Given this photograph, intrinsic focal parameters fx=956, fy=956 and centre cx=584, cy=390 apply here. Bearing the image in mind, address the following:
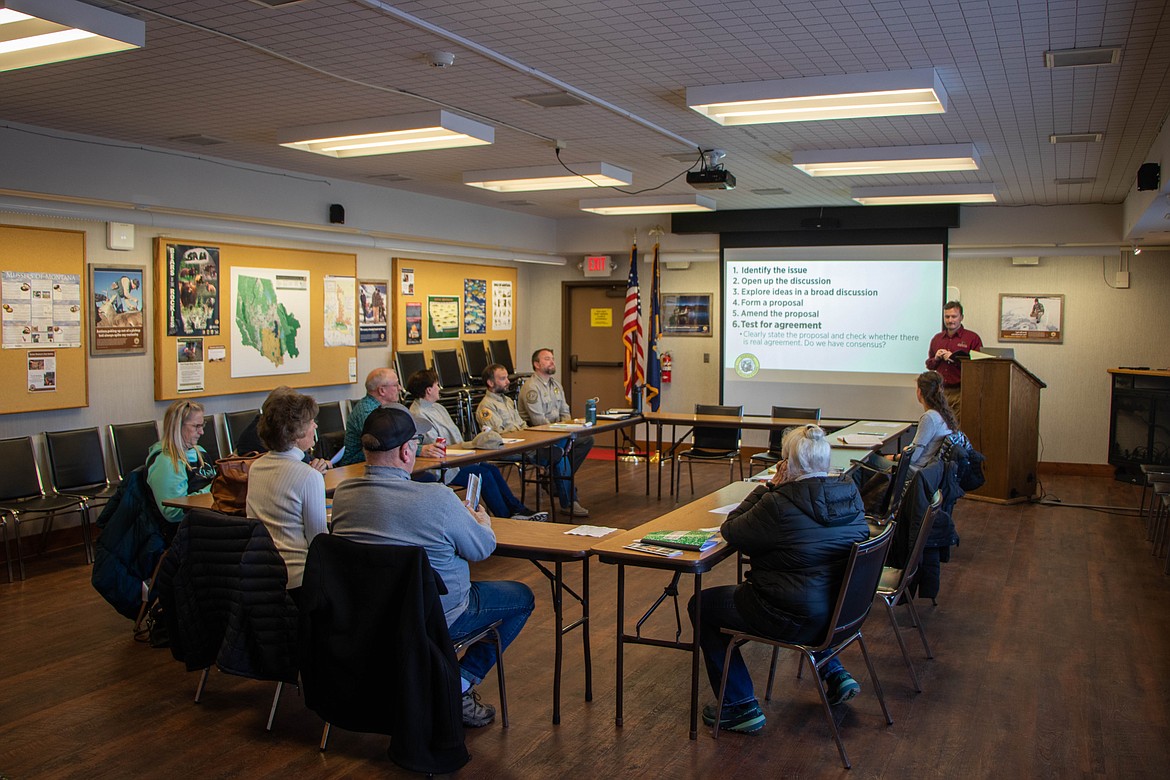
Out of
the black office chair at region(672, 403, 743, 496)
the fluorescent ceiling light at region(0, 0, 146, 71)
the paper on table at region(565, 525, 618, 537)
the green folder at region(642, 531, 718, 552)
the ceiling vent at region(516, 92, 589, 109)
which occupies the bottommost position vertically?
the black office chair at region(672, 403, 743, 496)

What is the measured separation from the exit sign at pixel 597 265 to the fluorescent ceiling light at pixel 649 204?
7.57 feet

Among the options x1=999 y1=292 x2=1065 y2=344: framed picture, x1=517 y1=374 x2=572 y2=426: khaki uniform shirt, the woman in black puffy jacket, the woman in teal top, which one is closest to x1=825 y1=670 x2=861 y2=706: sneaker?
the woman in black puffy jacket

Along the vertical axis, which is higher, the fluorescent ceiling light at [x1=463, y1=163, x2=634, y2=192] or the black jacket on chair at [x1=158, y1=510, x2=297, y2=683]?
the fluorescent ceiling light at [x1=463, y1=163, x2=634, y2=192]

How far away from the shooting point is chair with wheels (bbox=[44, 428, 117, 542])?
21.8 feet

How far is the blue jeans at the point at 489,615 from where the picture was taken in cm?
374

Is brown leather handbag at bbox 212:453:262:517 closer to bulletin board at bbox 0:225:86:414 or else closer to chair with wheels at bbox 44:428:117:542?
chair with wheels at bbox 44:428:117:542

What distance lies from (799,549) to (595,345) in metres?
9.46

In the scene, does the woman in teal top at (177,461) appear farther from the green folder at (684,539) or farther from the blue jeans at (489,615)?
the green folder at (684,539)

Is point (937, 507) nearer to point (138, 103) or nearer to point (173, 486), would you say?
point (173, 486)

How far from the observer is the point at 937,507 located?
14.6ft

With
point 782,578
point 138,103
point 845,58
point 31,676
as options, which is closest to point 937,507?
point 782,578

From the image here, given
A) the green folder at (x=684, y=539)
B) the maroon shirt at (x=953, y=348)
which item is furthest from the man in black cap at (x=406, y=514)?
the maroon shirt at (x=953, y=348)

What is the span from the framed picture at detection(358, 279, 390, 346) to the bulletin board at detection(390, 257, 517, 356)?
0.57ft

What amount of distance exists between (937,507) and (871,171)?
372cm
